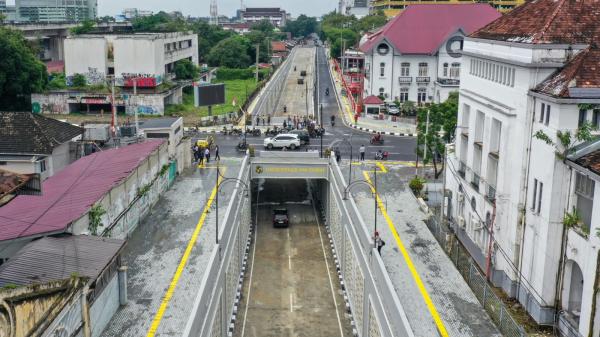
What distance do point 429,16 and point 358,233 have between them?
60.4 m

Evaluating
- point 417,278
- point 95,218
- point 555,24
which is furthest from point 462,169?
point 95,218

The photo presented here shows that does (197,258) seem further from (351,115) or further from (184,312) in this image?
(351,115)

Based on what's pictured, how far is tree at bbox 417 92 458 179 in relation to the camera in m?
47.2

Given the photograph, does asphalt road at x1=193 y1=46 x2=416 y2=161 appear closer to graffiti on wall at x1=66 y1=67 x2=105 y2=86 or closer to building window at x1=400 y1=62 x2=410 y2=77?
building window at x1=400 y1=62 x2=410 y2=77

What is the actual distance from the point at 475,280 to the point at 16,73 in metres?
62.4

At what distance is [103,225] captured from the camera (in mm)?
30484

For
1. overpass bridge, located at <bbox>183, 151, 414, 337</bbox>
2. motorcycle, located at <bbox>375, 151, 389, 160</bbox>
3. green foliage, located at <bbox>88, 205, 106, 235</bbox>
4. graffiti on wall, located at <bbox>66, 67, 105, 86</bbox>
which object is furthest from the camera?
graffiti on wall, located at <bbox>66, 67, 105, 86</bbox>

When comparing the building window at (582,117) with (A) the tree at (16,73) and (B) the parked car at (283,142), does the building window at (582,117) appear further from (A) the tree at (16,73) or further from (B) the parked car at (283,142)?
(A) the tree at (16,73)

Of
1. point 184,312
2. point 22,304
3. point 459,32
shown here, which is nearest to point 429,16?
point 459,32

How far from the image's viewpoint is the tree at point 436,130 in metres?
47.2

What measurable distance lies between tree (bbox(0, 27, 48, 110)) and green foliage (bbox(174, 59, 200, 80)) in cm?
2351

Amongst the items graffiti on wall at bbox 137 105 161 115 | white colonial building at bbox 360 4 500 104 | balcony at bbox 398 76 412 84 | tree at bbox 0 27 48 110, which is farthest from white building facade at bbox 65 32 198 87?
balcony at bbox 398 76 412 84

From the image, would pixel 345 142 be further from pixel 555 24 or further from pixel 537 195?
pixel 537 195

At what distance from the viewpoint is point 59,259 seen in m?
24.4
